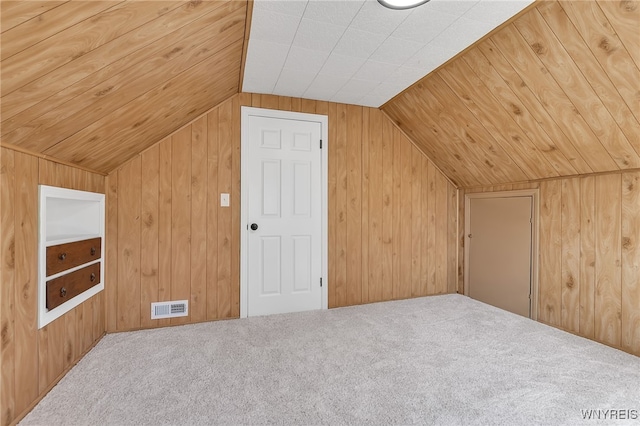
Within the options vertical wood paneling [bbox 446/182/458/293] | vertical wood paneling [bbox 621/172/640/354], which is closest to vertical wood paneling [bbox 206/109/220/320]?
vertical wood paneling [bbox 446/182/458/293]

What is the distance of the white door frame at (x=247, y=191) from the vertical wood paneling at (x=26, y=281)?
147 cm

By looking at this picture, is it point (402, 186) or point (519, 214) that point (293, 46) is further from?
point (519, 214)

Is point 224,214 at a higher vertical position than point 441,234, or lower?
higher

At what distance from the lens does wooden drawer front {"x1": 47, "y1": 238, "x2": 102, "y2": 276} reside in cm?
165

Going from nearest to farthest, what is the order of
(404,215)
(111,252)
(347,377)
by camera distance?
(347,377), (111,252), (404,215)

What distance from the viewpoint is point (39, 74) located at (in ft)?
3.81

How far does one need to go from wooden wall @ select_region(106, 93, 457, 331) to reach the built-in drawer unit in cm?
23

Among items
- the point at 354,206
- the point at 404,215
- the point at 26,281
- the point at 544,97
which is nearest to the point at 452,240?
the point at 404,215

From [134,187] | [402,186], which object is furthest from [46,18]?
[402,186]

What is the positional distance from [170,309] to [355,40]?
2555mm

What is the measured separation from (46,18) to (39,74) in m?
0.28

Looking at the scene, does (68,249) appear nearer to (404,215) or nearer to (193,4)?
(193,4)

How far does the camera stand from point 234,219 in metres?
2.84

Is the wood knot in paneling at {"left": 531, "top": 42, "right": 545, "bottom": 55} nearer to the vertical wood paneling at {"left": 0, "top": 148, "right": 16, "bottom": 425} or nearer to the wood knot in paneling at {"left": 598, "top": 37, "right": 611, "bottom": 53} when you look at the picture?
the wood knot in paneling at {"left": 598, "top": 37, "right": 611, "bottom": 53}
